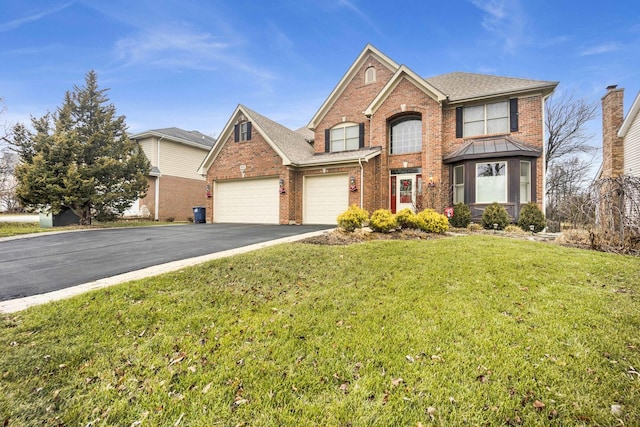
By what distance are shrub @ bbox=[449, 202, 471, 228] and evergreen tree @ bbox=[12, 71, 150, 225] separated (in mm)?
16584

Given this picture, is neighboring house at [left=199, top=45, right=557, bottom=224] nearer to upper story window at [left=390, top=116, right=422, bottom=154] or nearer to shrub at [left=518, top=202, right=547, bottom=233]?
upper story window at [left=390, top=116, right=422, bottom=154]

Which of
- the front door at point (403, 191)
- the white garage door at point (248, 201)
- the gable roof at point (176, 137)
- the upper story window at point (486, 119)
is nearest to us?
the upper story window at point (486, 119)

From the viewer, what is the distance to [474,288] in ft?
14.7

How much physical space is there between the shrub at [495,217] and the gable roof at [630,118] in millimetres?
7696

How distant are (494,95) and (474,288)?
40.1ft

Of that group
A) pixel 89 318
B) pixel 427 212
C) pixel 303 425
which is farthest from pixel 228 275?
pixel 427 212

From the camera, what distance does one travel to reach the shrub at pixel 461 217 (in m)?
11.9

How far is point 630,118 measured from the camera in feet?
42.7


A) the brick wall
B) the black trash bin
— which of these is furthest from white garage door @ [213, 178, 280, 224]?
the black trash bin

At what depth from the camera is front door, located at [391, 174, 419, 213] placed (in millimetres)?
14688

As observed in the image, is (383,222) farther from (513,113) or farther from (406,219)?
(513,113)

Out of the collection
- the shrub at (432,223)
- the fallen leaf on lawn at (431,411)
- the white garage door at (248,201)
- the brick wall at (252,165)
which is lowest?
the fallen leaf on lawn at (431,411)

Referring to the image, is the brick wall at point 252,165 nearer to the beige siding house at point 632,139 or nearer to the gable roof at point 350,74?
the gable roof at point 350,74

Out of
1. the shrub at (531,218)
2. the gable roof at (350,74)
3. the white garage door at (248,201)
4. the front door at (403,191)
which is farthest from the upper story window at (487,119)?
the white garage door at (248,201)
